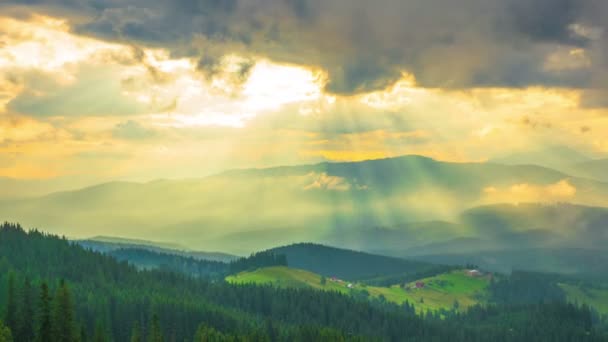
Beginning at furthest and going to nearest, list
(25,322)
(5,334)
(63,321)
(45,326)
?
1. (25,322)
2. (63,321)
3. (45,326)
4. (5,334)

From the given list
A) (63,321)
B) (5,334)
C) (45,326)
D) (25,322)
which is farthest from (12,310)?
(45,326)

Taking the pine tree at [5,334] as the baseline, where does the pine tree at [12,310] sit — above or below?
above

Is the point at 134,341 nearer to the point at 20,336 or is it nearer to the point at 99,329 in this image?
the point at 99,329

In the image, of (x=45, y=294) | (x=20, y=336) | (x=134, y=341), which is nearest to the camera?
(x=45, y=294)

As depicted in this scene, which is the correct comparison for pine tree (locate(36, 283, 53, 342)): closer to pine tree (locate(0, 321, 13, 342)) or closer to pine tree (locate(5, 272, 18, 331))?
pine tree (locate(0, 321, 13, 342))

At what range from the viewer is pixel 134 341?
19525cm

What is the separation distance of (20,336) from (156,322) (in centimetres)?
3175

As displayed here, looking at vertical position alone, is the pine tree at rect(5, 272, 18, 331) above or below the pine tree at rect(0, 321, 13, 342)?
above

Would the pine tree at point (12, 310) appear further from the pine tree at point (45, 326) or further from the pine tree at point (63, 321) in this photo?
the pine tree at point (63, 321)

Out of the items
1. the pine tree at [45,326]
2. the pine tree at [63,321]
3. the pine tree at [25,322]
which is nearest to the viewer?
the pine tree at [45,326]

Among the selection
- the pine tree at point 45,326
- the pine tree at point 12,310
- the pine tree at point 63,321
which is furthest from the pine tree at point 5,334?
the pine tree at point 12,310

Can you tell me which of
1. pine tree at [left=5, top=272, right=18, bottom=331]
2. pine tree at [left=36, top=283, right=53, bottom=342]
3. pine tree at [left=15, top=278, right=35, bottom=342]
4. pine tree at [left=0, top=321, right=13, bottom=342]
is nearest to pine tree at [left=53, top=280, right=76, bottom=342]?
pine tree at [left=36, top=283, right=53, bottom=342]

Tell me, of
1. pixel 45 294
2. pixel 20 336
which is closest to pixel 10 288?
pixel 20 336

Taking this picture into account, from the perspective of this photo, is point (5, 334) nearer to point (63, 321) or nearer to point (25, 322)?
point (63, 321)
